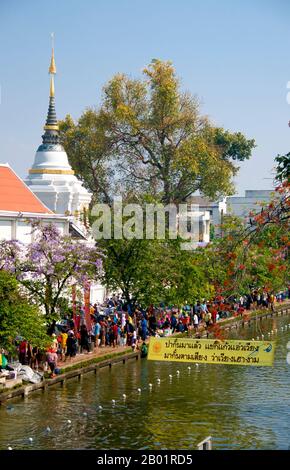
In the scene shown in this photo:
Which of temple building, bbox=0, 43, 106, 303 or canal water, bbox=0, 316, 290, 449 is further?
temple building, bbox=0, 43, 106, 303

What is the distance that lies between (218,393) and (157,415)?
5.14 metres

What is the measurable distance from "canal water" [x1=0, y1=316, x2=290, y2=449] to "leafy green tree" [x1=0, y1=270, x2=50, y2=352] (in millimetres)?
1979

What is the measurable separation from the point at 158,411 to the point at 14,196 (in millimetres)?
28655

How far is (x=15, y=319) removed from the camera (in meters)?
42.4

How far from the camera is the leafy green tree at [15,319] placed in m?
42.1

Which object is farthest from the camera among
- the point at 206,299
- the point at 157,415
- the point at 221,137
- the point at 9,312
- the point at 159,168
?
the point at 221,137

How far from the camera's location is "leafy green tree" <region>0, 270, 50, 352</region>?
42094mm

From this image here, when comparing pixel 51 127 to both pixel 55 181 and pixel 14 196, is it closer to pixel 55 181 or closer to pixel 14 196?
pixel 55 181

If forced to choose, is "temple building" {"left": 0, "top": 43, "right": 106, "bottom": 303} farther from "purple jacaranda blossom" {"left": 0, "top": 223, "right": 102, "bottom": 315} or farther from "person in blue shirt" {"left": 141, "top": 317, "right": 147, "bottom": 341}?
"purple jacaranda blossom" {"left": 0, "top": 223, "right": 102, "bottom": 315}

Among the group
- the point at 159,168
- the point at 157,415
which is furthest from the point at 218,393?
the point at 159,168

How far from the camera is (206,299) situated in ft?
219

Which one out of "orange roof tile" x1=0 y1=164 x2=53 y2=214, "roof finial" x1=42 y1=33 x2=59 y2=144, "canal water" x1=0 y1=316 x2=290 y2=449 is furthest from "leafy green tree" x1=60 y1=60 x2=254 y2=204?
"canal water" x1=0 y1=316 x2=290 y2=449

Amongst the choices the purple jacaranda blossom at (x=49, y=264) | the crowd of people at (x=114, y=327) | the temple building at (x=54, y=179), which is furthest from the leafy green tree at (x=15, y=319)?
the temple building at (x=54, y=179)
